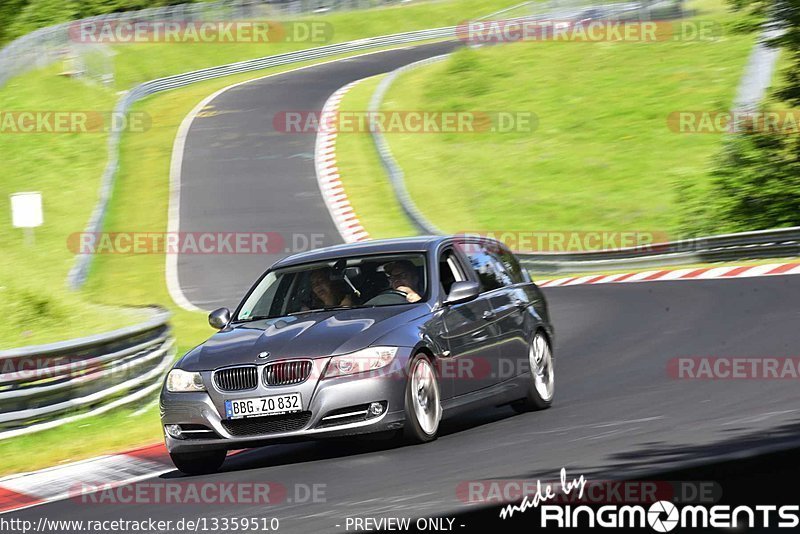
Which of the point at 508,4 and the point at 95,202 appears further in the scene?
the point at 508,4

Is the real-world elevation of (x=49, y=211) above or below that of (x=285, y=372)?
below

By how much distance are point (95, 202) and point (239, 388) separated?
24649mm

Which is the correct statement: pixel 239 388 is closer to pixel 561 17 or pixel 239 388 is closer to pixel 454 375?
pixel 454 375

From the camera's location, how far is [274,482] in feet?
28.3

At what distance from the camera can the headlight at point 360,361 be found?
9.10 metres

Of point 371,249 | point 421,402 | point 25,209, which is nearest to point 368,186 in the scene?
point 25,209

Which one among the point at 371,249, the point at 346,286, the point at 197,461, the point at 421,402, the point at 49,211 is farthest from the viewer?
the point at 49,211

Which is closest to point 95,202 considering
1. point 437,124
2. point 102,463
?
point 437,124

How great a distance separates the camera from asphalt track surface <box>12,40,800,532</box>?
7.64 meters

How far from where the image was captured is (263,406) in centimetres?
911
